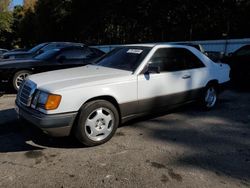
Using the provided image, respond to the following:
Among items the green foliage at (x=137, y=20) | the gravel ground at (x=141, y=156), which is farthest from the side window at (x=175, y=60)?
the green foliage at (x=137, y=20)

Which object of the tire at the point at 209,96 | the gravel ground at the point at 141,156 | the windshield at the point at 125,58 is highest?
the windshield at the point at 125,58

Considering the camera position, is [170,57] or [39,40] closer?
[170,57]

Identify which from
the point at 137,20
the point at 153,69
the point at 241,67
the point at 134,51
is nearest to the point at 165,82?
the point at 153,69

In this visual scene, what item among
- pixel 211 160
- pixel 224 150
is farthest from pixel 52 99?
pixel 224 150

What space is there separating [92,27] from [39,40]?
525 inches

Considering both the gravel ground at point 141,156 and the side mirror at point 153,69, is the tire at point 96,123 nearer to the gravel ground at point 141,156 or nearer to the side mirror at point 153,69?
the gravel ground at point 141,156

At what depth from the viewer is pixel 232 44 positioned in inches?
550

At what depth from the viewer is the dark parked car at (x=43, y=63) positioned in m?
7.92

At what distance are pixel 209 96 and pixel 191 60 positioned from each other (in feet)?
3.31

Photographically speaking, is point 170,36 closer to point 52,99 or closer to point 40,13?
point 52,99

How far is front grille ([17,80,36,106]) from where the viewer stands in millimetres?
4168

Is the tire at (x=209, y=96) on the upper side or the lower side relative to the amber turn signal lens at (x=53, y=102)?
lower

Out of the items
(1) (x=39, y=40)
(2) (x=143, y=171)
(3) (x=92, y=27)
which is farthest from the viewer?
(1) (x=39, y=40)

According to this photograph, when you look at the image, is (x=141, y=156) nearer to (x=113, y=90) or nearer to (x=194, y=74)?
(x=113, y=90)
